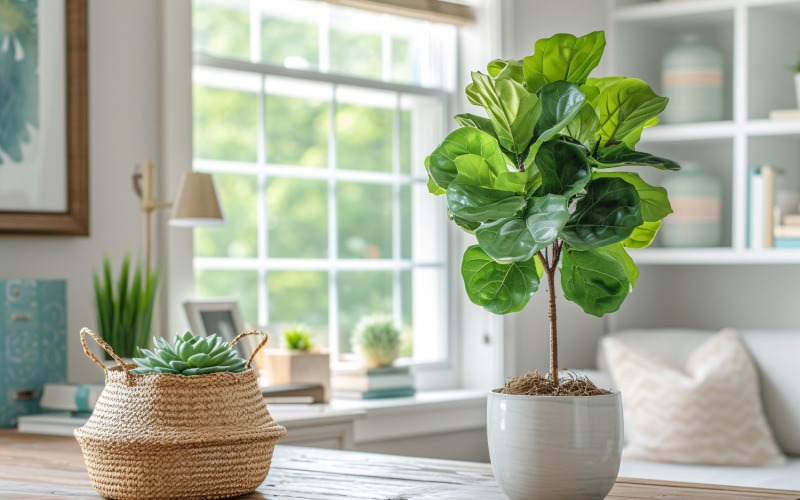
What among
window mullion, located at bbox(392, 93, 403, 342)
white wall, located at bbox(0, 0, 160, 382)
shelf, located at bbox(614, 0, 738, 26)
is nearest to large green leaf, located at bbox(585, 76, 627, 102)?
white wall, located at bbox(0, 0, 160, 382)

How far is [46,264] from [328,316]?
112 centimetres

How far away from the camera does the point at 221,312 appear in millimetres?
3016

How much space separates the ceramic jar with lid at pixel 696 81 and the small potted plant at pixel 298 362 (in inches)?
69.5

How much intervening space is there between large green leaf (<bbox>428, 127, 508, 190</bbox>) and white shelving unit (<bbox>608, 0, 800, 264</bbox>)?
2.69 meters

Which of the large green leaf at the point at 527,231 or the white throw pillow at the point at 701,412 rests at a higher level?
the large green leaf at the point at 527,231

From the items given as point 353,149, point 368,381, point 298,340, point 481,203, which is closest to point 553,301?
point 481,203

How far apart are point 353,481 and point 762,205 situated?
263 centimetres

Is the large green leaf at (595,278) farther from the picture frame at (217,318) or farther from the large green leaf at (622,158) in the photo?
the picture frame at (217,318)

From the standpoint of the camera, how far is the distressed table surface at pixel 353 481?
147cm

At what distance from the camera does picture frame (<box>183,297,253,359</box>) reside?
2941mm

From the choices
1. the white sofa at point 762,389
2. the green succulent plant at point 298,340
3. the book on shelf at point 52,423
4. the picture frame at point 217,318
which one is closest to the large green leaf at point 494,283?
the book on shelf at point 52,423

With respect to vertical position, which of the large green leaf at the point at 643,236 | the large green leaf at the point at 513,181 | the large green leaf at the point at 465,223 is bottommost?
the large green leaf at the point at 643,236

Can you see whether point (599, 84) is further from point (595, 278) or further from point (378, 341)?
point (378, 341)

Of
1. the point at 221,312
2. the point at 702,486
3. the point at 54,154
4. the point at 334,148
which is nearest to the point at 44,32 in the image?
the point at 54,154
